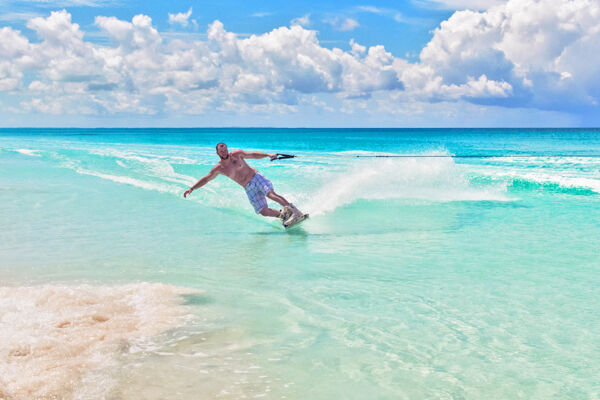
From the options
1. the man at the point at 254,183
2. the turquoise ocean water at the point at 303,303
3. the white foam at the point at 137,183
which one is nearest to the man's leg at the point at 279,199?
the man at the point at 254,183

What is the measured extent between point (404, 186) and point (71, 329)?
12.2m

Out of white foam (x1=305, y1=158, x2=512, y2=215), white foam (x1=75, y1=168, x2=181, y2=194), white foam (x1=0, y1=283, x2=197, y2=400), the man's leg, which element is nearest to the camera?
white foam (x1=0, y1=283, x2=197, y2=400)

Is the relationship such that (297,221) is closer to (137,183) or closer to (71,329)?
(71,329)

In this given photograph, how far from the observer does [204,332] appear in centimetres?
529

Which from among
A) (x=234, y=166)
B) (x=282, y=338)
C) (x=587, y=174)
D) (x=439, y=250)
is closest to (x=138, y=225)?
(x=234, y=166)

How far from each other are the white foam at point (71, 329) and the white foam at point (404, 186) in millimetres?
7413

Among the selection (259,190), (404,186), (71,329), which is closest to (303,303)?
(71,329)

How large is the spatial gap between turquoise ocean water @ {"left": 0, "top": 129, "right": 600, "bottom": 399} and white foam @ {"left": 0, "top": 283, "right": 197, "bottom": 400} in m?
0.02

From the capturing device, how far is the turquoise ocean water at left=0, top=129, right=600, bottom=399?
4328 millimetres

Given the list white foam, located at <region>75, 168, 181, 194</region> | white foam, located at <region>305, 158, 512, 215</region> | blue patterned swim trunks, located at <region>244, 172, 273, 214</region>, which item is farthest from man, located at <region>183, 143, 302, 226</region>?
white foam, located at <region>75, 168, 181, 194</region>

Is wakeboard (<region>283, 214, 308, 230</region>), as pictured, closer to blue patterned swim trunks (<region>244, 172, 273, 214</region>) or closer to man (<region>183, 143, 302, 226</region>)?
man (<region>183, 143, 302, 226</region>)

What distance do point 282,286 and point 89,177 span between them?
16.4 meters

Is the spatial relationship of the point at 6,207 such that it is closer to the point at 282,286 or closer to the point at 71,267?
the point at 71,267

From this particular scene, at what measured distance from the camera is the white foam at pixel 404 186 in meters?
14.6
